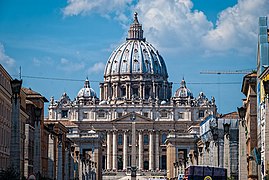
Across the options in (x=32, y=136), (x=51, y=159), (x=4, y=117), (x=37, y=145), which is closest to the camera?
(x=37, y=145)

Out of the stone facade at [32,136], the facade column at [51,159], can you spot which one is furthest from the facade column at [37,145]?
the facade column at [51,159]

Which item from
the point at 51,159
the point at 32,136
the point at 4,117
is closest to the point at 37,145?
the point at 4,117

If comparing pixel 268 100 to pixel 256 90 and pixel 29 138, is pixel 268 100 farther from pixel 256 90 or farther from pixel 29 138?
pixel 29 138

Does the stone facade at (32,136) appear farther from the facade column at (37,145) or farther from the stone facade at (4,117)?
the facade column at (37,145)

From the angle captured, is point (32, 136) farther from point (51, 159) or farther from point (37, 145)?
point (37, 145)

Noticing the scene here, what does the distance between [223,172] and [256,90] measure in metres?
13.9

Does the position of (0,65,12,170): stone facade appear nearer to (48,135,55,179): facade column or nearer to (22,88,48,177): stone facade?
(22,88,48,177): stone facade

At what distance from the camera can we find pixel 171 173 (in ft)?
644

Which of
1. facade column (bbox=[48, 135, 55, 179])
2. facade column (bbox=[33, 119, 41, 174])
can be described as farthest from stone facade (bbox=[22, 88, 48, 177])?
facade column (bbox=[33, 119, 41, 174])

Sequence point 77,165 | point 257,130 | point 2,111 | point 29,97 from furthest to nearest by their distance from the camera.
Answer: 1. point 77,165
2. point 29,97
3. point 257,130
4. point 2,111

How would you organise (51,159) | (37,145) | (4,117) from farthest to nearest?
(51,159) → (4,117) → (37,145)

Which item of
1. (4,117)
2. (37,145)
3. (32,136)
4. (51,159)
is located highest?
(4,117)

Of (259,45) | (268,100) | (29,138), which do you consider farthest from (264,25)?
(29,138)

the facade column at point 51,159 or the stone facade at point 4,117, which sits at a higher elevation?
the stone facade at point 4,117
